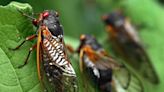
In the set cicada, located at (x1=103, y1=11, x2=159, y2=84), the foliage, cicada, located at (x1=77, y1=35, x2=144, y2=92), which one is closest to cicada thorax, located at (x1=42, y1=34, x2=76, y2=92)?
the foliage

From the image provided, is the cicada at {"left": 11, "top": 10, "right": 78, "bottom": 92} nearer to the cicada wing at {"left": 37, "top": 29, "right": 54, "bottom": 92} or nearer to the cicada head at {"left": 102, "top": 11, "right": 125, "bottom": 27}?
the cicada wing at {"left": 37, "top": 29, "right": 54, "bottom": 92}

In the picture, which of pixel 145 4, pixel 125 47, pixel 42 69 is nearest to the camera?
pixel 42 69

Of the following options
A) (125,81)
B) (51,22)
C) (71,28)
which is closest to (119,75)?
(125,81)

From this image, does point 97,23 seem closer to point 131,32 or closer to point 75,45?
point 131,32

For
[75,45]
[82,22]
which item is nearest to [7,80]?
[75,45]

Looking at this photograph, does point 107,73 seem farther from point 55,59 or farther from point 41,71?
point 41,71

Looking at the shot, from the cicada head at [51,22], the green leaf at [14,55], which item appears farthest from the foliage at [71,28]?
the cicada head at [51,22]
